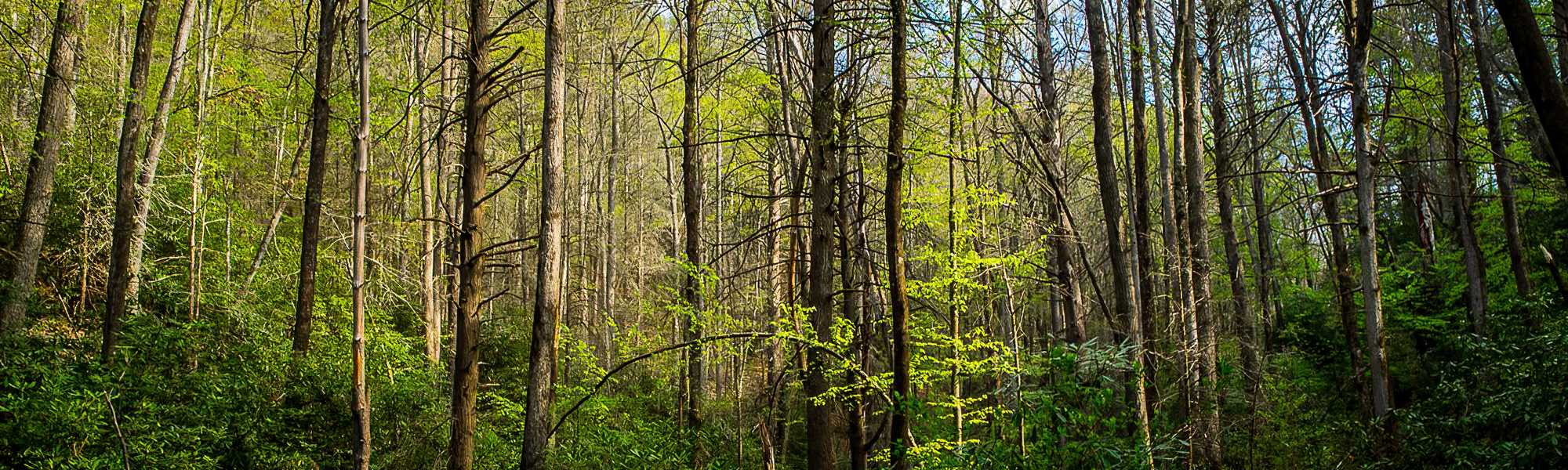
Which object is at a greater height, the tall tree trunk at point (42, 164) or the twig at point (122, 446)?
the tall tree trunk at point (42, 164)

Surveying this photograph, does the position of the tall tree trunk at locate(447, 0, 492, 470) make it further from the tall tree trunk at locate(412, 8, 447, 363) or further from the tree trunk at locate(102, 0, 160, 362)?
the tall tree trunk at locate(412, 8, 447, 363)

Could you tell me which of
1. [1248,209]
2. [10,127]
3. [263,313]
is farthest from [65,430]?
[1248,209]

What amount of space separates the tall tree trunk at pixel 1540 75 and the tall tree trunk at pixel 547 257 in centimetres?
621

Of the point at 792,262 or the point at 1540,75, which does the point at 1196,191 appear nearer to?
the point at 1540,75

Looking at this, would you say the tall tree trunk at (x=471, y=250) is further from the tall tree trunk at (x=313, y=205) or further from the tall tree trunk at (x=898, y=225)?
the tall tree trunk at (x=313, y=205)

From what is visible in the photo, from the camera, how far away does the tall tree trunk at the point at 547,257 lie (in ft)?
21.4

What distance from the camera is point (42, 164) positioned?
9.19 meters

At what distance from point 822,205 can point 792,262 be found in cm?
413

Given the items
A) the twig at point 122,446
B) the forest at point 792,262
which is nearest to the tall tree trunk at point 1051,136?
the forest at point 792,262

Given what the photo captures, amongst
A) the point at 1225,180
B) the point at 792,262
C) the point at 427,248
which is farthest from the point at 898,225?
the point at 427,248

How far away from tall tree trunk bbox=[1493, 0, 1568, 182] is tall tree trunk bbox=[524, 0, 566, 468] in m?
6.21

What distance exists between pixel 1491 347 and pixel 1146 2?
5291 millimetres

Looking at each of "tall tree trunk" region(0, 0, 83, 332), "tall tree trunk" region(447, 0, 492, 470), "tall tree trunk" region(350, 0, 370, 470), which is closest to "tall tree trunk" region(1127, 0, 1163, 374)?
"tall tree trunk" region(447, 0, 492, 470)

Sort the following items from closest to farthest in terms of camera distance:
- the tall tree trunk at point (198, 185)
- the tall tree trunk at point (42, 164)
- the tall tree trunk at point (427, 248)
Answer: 1. the tall tree trunk at point (42, 164)
2. the tall tree trunk at point (198, 185)
3. the tall tree trunk at point (427, 248)
